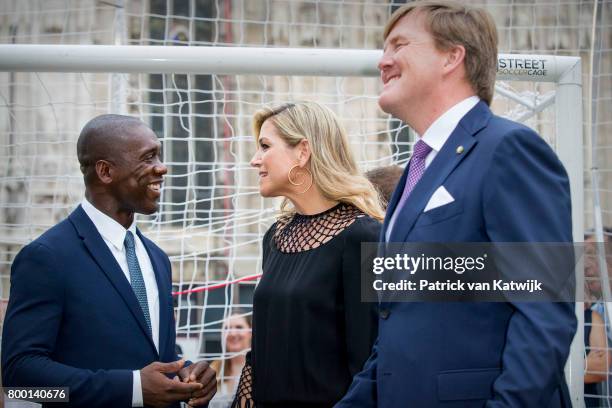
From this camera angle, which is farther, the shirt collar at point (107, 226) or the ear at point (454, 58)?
the shirt collar at point (107, 226)

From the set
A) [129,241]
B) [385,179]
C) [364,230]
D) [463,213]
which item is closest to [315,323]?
[364,230]

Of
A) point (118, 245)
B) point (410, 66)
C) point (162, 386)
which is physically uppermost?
point (410, 66)

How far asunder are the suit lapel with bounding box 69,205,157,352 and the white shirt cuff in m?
0.14

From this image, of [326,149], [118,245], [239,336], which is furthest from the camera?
[239,336]

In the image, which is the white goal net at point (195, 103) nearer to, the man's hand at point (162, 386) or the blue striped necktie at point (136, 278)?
the blue striped necktie at point (136, 278)

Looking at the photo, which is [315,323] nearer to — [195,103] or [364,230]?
[364,230]

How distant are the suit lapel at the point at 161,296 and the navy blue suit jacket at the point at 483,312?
98 cm

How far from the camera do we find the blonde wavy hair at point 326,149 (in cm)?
272

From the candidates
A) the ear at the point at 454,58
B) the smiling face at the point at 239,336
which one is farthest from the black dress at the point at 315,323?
the smiling face at the point at 239,336

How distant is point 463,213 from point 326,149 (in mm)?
1156

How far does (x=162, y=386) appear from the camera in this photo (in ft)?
7.82

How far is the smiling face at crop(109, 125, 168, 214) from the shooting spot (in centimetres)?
266

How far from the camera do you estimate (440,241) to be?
1.74 m

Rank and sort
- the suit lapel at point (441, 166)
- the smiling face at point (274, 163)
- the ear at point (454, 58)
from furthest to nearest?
1. the smiling face at point (274, 163)
2. the ear at point (454, 58)
3. the suit lapel at point (441, 166)
